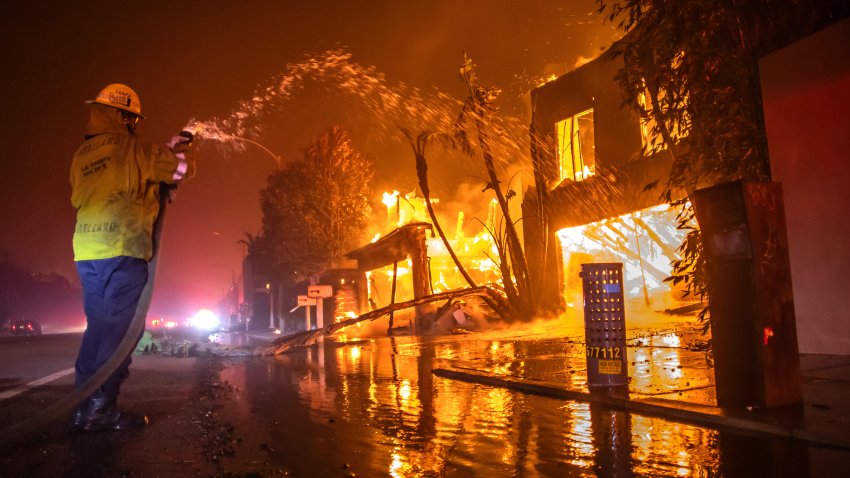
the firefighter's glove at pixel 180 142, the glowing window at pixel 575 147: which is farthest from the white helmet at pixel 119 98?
the glowing window at pixel 575 147

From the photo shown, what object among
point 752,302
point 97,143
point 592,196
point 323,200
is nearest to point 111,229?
point 97,143

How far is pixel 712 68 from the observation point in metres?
7.13

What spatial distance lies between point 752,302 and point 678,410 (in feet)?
3.23

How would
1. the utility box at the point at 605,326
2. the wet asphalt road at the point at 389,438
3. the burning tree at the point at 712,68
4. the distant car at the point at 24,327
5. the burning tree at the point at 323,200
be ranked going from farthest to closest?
the distant car at the point at 24,327 < the burning tree at the point at 323,200 < the burning tree at the point at 712,68 < the utility box at the point at 605,326 < the wet asphalt road at the point at 389,438

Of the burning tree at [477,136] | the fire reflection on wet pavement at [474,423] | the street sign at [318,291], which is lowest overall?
the fire reflection on wet pavement at [474,423]

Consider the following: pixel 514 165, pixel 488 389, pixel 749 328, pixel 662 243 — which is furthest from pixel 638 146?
pixel 749 328

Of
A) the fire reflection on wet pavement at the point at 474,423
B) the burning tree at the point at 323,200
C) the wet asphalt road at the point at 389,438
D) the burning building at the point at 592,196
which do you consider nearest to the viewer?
the wet asphalt road at the point at 389,438

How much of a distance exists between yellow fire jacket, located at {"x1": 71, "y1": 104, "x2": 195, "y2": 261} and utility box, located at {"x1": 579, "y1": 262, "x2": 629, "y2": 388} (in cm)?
394

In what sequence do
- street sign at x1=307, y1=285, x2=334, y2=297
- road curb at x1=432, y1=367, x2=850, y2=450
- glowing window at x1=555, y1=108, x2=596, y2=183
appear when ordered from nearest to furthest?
road curb at x1=432, y1=367, x2=850, y2=450 → glowing window at x1=555, y1=108, x2=596, y2=183 → street sign at x1=307, y1=285, x2=334, y2=297

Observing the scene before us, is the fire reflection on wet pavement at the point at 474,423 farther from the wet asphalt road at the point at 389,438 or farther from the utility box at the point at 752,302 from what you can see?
the utility box at the point at 752,302

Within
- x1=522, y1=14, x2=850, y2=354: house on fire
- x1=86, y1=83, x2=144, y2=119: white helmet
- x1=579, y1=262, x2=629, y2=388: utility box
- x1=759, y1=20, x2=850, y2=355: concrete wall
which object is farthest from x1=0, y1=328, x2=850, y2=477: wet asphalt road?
x1=86, y1=83, x2=144, y2=119: white helmet

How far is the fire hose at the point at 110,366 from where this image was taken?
12.8 ft

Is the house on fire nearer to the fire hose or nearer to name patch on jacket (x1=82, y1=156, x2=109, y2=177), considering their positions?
the fire hose

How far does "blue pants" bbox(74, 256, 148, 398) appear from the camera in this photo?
4.48m
